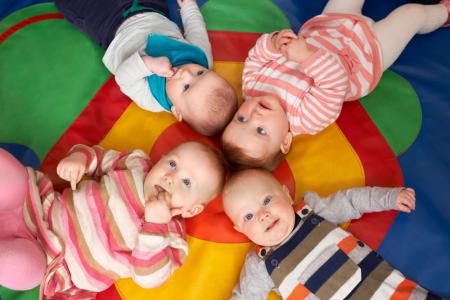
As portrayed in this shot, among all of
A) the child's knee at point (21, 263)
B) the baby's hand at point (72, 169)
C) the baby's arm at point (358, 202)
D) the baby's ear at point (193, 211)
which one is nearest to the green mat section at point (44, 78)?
the baby's hand at point (72, 169)

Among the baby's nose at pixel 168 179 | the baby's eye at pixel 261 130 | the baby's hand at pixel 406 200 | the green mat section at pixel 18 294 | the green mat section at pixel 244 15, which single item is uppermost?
the green mat section at pixel 244 15

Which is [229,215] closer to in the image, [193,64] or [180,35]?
[193,64]

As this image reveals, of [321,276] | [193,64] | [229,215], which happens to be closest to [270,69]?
[193,64]

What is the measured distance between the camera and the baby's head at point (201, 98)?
1110mm

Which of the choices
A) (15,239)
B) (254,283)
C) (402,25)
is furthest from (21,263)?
(402,25)

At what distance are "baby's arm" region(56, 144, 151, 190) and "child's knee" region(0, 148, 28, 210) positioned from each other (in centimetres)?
9

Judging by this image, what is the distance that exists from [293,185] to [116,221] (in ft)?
1.48

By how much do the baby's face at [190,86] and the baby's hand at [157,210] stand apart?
260 millimetres

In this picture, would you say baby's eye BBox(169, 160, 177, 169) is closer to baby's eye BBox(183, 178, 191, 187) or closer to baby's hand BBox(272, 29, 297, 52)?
baby's eye BBox(183, 178, 191, 187)

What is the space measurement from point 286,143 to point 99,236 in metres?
0.50

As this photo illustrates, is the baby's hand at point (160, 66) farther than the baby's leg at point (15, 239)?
Yes

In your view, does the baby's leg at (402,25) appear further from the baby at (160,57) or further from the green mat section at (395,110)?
the baby at (160,57)

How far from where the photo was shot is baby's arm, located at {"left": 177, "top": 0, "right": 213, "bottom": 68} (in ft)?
4.31

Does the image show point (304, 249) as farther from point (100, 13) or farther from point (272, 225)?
point (100, 13)
